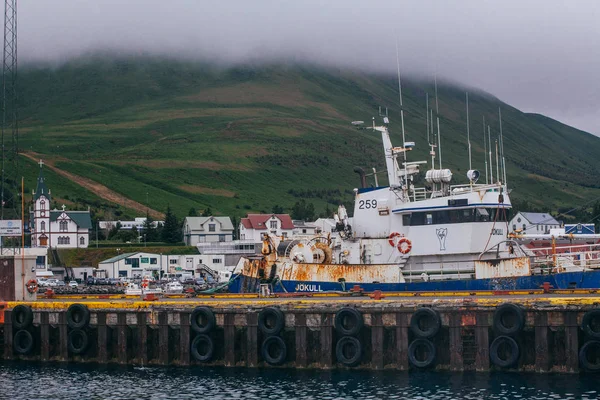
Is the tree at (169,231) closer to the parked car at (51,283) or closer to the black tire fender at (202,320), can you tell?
the parked car at (51,283)

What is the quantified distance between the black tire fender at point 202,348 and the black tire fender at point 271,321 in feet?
8.15

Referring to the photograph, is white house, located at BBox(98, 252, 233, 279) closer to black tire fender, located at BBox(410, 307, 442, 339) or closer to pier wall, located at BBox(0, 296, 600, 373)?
pier wall, located at BBox(0, 296, 600, 373)

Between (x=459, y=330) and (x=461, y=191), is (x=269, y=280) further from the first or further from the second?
(x=459, y=330)

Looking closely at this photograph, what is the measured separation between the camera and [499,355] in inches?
1411

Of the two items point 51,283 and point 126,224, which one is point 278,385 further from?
point 126,224

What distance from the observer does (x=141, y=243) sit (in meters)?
131

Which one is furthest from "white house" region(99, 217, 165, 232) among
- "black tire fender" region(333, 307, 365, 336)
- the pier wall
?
"black tire fender" region(333, 307, 365, 336)

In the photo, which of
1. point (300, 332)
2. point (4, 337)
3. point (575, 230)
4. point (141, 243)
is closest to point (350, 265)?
point (300, 332)

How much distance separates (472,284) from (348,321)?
9.77m

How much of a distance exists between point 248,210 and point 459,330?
158013 mm

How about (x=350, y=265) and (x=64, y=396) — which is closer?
(x=64, y=396)

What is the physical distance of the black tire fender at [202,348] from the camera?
132 ft

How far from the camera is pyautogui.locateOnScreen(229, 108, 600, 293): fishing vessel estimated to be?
45.6 m

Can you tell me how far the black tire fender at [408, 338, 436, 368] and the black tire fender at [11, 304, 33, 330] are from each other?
57.9 ft
